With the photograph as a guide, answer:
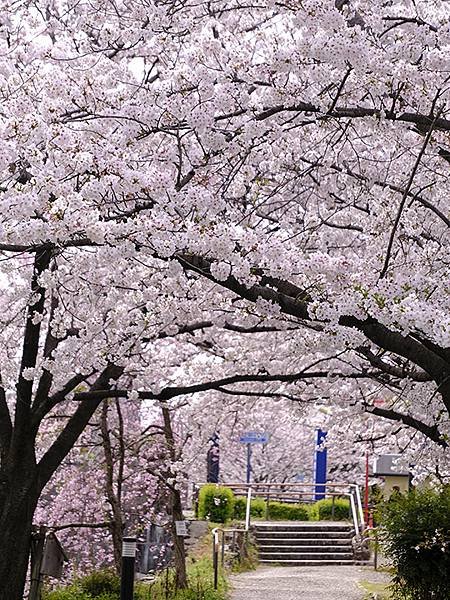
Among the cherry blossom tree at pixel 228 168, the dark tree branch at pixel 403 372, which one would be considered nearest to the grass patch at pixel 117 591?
the cherry blossom tree at pixel 228 168

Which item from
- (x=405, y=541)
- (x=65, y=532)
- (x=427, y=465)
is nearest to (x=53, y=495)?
(x=65, y=532)

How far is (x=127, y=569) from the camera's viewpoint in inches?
353

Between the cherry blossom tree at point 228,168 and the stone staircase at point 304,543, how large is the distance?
10.1 metres

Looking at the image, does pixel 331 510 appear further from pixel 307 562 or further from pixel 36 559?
pixel 36 559

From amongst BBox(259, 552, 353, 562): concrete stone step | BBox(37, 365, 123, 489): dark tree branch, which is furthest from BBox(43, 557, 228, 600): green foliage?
BBox(259, 552, 353, 562): concrete stone step

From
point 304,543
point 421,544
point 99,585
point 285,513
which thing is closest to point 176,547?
point 99,585

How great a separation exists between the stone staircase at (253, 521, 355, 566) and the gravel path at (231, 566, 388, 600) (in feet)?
2.79

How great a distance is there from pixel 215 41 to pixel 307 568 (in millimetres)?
13600

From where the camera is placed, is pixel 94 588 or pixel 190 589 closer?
pixel 94 588

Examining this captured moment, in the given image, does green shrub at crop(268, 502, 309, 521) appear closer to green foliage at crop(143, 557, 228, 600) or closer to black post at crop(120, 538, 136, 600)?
green foliage at crop(143, 557, 228, 600)

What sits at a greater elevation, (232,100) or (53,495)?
(232,100)

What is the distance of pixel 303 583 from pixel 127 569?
266 inches

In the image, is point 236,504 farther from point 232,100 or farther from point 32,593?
point 232,100

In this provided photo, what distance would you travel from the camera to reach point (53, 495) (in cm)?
1820
